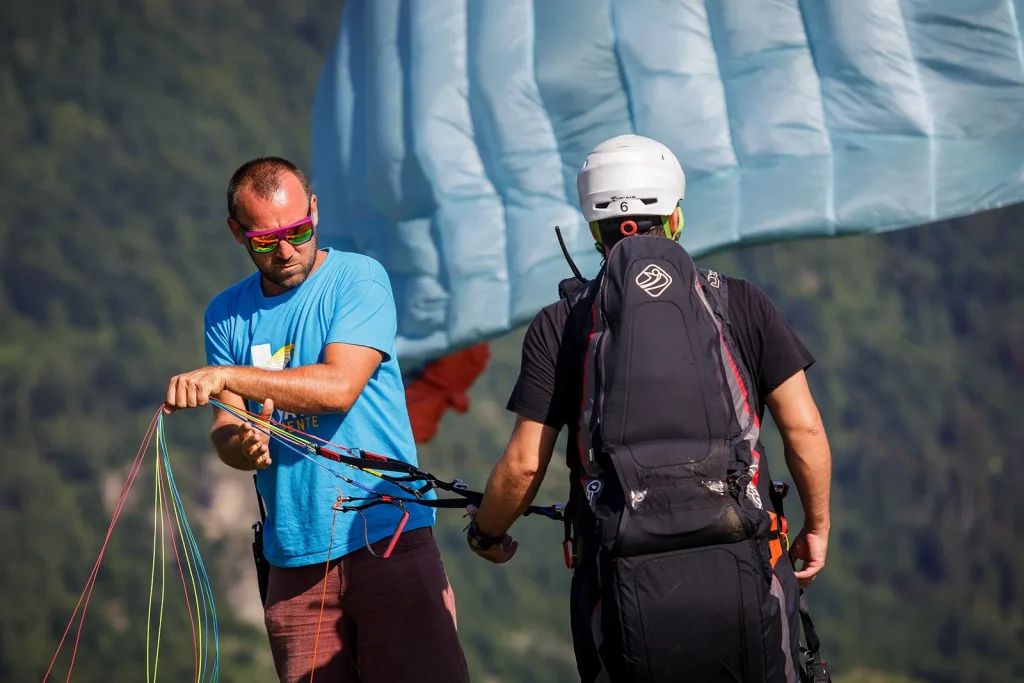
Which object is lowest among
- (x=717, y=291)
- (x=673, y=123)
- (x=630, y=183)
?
(x=717, y=291)

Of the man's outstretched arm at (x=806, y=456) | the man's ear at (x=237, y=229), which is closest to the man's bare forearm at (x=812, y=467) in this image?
the man's outstretched arm at (x=806, y=456)

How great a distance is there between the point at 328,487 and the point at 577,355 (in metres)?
0.50

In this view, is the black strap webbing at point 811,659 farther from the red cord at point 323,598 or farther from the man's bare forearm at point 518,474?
the red cord at point 323,598

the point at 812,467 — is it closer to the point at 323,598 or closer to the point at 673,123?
the point at 323,598

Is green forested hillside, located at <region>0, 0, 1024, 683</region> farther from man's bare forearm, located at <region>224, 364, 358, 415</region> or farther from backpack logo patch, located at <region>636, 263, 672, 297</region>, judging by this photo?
backpack logo patch, located at <region>636, 263, 672, 297</region>

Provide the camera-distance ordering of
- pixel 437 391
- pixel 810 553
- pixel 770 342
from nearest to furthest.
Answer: pixel 770 342
pixel 810 553
pixel 437 391

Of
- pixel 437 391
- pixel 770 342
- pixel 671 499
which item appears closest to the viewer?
pixel 671 499

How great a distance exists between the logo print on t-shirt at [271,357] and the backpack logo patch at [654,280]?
61 cm

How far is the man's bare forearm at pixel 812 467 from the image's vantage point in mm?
1466

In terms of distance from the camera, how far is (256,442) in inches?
64.4

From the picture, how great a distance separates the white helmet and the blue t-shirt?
0.41m

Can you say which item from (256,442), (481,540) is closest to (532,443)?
(481,540)

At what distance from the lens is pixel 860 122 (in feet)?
7.50

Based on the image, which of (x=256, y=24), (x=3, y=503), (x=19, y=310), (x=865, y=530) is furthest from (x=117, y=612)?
(x=865, y=530)
